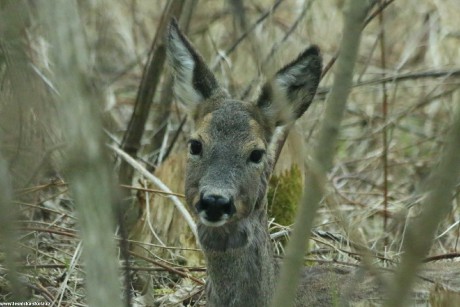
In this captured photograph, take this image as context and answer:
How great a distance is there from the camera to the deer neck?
588 cm

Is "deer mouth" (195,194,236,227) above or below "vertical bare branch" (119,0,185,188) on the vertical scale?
below

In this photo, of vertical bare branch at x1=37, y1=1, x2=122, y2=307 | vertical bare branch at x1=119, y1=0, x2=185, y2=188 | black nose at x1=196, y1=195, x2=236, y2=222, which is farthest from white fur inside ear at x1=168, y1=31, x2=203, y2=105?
vertical bare branch at x1=37, y1=1, x2=122, y2=307

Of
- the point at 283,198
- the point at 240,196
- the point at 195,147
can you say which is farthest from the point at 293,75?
the point at 283,198

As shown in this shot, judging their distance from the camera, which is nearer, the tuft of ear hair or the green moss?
the tuft of ear hair

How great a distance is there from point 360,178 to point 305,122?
0.85 m

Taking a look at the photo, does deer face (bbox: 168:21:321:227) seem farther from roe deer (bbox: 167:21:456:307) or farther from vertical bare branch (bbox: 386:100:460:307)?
vertical bare branch (bbox: 386:100:460:307)

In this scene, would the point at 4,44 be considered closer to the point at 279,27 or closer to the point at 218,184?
the point at 218,184

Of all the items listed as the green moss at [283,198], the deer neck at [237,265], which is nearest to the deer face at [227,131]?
the deer neck at [237,265]

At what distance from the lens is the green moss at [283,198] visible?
802 cm

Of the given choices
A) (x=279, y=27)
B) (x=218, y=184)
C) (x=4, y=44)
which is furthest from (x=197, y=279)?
(x=279, y=27)

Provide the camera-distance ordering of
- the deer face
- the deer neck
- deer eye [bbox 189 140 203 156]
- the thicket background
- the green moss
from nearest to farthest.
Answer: the thicket background → the deer face → the deer neck → deer eye [bbox 189 140 203 156] → the green moss

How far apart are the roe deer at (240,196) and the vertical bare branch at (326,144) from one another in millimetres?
2198

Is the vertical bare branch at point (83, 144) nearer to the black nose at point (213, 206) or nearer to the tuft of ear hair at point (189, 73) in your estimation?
the black nose at point (213, 206)

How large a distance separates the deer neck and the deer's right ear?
1.06m
